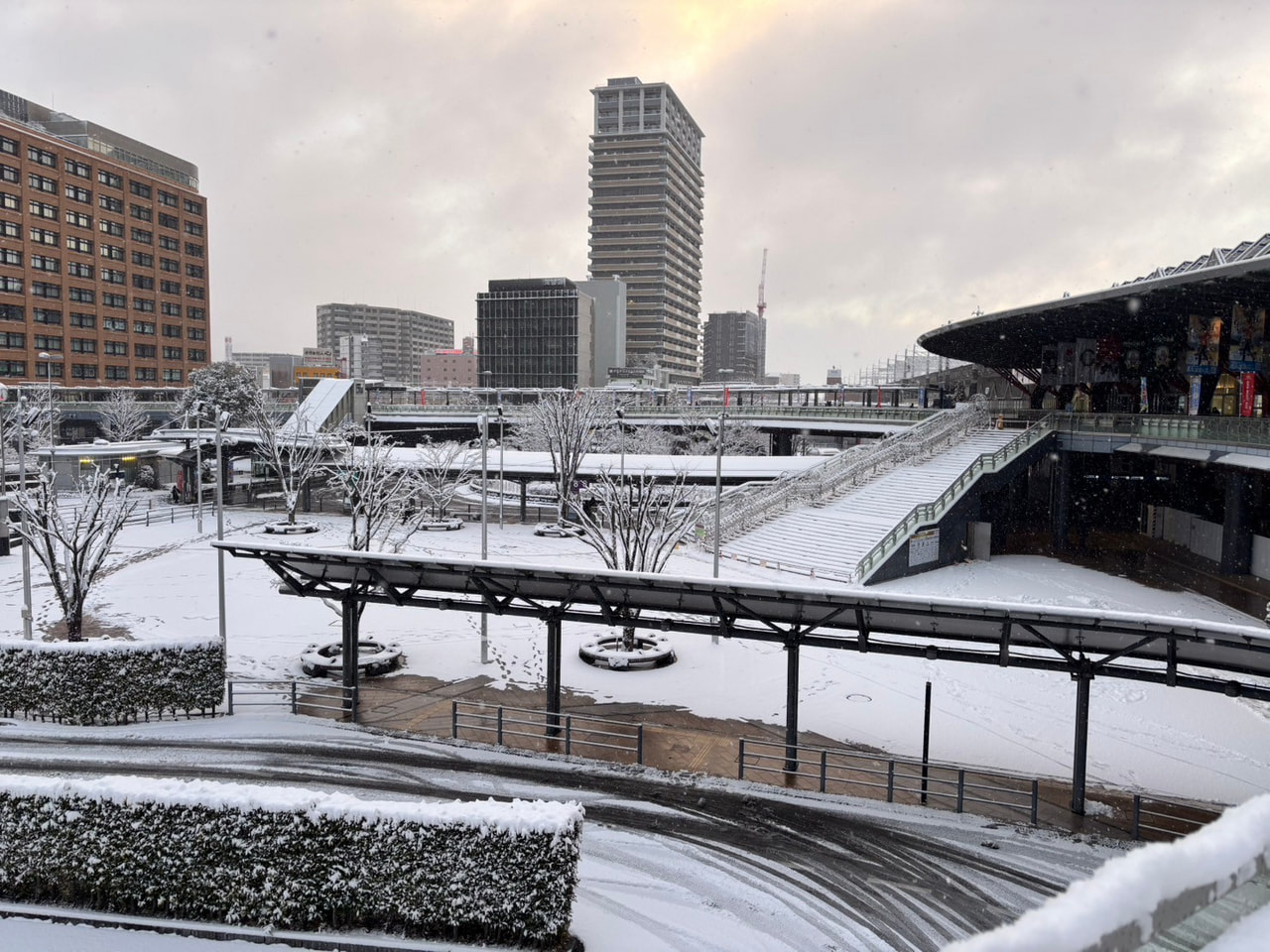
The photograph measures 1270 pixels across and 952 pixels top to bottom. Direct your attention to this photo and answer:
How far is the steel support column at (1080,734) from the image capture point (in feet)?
49.2

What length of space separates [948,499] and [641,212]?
525 feet

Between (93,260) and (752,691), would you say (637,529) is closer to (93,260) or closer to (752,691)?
(752,691)

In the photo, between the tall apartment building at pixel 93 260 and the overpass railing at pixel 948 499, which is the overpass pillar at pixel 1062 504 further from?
A: the tall apartment building at pixel 93 260

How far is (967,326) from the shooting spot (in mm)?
50844

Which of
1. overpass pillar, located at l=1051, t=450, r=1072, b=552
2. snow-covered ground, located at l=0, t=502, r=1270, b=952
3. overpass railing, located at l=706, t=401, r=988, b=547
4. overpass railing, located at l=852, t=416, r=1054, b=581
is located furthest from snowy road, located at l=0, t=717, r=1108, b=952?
overpass pillar, located at l=1051, t=450, r=1072, b=552

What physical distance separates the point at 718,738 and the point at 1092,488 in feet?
143

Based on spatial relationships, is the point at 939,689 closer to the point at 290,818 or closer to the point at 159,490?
the point at 290,818

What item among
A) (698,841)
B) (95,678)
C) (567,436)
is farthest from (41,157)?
(698,841)

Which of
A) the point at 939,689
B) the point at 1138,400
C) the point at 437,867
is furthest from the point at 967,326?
the point at 437,867

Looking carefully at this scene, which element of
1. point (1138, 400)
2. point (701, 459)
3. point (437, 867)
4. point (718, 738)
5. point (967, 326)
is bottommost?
point (718, 738)

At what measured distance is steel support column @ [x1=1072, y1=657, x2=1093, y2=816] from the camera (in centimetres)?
1498

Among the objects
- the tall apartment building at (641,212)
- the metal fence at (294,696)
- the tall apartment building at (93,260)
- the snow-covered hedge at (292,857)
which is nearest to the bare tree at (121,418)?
the tall apartment building at (93,260)

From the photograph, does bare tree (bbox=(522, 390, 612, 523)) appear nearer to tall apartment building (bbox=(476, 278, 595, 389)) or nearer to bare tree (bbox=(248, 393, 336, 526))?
→ bare tree (bbox=(248, 393, 336, 526))

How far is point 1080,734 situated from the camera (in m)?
15.0
